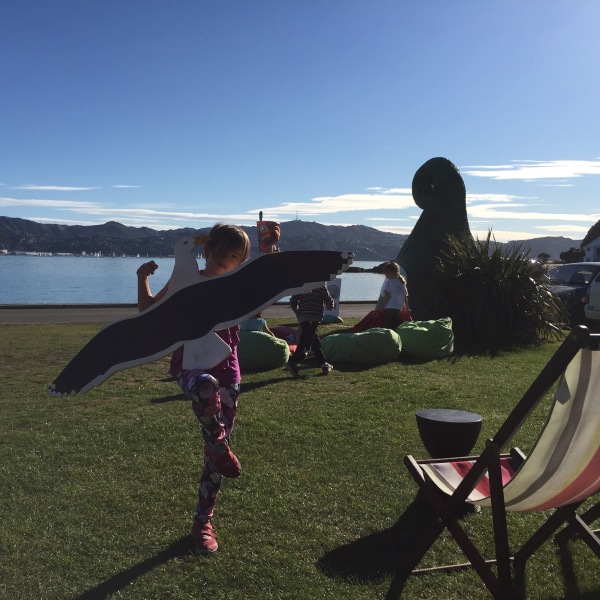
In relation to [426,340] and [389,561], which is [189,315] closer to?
[389,561]

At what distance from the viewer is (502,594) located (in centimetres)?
290

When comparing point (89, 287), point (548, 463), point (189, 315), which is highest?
point (189, 315)

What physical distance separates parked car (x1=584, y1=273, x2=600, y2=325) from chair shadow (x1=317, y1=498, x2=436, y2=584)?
1227cm

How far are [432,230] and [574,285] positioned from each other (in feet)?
15.4

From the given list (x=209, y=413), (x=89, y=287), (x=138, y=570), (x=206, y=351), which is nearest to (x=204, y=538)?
(x=138, y=570)

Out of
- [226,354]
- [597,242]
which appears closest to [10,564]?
[226,354]

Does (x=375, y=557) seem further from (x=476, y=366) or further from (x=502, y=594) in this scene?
(x=476, y=366)

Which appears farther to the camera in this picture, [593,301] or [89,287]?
[89,287]

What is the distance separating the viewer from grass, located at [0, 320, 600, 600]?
3.43 meters

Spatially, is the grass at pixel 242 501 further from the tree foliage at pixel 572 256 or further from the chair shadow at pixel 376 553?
the tree foliage at pixel 572 256

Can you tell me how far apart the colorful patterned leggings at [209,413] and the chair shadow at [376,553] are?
73 cm

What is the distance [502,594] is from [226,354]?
67.4 inches

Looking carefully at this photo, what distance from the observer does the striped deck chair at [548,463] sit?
2.58 m

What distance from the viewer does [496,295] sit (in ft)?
41.9
